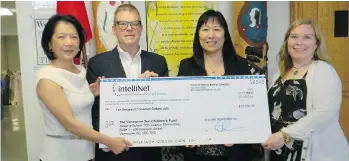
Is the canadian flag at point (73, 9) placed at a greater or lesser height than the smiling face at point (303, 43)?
greater

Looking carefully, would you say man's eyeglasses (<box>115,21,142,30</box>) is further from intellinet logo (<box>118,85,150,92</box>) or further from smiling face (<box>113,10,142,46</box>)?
intellinet logo (<box>118,85,150,92</box>)

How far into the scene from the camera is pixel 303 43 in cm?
185

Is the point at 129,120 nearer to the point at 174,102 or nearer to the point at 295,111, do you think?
the point at 174,102

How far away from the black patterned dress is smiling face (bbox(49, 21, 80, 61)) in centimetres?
126

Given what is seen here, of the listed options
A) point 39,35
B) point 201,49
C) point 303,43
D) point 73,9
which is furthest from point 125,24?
point 39,35

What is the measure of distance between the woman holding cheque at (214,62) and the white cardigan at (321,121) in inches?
14.6

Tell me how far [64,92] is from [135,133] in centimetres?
46

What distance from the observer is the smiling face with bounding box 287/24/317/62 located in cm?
185

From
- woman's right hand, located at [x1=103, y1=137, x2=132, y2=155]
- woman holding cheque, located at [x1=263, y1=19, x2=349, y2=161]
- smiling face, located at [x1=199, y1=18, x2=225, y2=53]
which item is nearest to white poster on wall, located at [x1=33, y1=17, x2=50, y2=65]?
woman's right hand, located at [x1=103, y1=137, x2=132, y2=155]

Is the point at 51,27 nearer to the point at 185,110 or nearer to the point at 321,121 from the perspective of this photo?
the point at 185,110

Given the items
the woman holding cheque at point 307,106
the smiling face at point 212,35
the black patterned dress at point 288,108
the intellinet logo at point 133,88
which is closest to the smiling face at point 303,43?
the woman holding cheque at point 307,106

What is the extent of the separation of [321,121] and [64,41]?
1.52 metres

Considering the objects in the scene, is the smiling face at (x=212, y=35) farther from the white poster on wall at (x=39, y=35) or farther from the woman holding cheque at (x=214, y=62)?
the white poster on wall at (x=39, y=35)

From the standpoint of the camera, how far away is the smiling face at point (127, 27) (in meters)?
1.90
